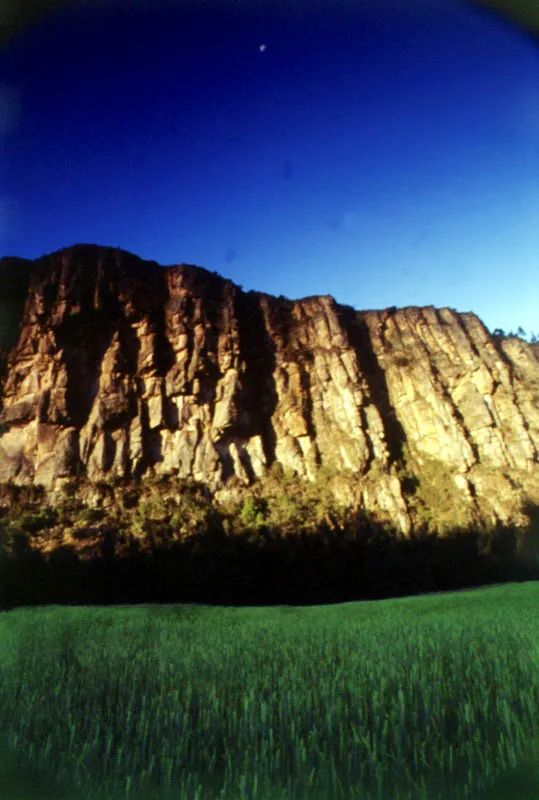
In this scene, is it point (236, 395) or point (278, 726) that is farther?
point (236, 395)

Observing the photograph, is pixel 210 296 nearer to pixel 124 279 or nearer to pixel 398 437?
pixel 124 279

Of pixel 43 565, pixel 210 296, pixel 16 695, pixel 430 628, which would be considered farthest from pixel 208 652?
pixel 210 296

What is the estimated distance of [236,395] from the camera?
2561cm

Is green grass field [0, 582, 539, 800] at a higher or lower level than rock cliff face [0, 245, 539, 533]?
lower

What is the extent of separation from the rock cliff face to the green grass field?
1973 cm

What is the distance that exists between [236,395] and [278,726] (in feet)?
78.1

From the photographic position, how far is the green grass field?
1.46 m

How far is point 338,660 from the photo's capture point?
3229 millimetres

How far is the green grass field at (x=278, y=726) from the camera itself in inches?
57.3

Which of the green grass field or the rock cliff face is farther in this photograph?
the rock cliff face

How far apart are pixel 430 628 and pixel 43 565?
15.9 m

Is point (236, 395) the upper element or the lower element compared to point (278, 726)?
upper

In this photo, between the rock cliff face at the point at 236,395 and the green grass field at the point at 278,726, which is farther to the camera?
the rock cliff face at the point at 236,395

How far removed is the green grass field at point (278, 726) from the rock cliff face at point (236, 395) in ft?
64.7
